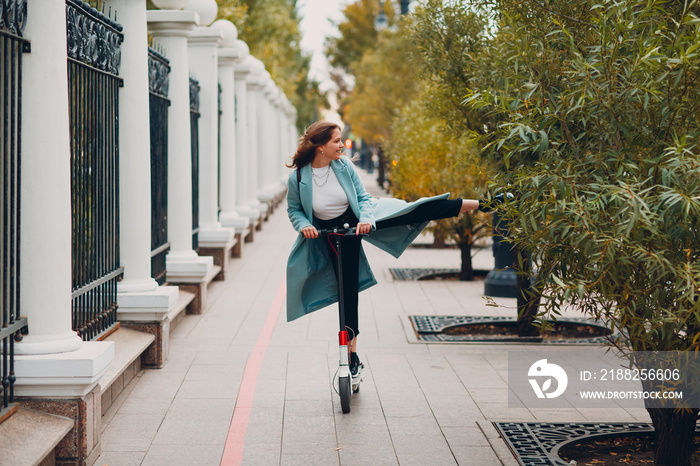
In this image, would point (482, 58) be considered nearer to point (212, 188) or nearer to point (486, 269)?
point (212, 188)

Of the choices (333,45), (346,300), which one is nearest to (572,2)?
(346,300)

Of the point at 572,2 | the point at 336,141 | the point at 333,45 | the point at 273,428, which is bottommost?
the point at 273,428

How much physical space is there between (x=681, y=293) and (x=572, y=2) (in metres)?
1.80

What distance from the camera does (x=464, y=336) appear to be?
8.73 metres

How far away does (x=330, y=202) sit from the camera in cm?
622

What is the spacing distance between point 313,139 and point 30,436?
109 inches

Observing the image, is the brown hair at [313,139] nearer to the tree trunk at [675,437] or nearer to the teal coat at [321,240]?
the teal coat at [321,240]

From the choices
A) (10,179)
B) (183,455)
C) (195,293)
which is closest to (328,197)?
(183,455)

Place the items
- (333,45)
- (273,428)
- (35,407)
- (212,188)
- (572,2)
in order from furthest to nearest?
(333,45) < (212,188) < (273,428) < (572,2) < (35,407)

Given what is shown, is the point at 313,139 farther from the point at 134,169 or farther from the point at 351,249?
the point at 134,169

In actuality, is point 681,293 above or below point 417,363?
above

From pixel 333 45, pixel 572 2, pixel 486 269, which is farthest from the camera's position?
pixel 333 45

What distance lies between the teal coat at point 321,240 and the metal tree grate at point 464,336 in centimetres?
221

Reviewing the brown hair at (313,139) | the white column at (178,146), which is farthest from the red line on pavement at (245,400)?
the brown hair at (313,139)
